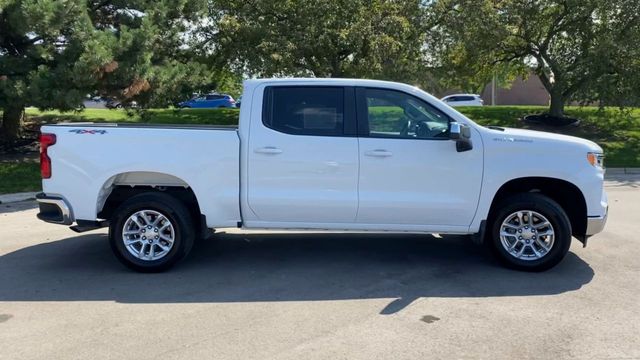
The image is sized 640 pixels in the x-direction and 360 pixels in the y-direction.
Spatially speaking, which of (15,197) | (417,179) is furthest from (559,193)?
(15,197)

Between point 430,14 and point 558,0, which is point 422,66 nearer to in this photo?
point 430,14

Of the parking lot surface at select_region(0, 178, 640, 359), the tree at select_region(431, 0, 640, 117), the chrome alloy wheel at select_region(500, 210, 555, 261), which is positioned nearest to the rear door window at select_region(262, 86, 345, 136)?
the parking lot surface at select_region(0, 178, 640, 359)

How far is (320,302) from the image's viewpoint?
5059 mm

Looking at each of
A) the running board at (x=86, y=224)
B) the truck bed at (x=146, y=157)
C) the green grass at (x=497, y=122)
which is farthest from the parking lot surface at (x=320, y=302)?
the green grass at (x=497, y=122)

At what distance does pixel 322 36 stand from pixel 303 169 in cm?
1377

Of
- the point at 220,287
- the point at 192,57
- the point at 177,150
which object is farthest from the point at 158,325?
the point at 192,57

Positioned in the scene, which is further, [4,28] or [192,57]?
[192,57]

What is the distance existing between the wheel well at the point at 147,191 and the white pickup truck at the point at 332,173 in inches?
10.1

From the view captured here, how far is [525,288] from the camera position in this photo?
17.8 ft

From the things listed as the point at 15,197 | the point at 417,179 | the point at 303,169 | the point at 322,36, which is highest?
the point at 322,36

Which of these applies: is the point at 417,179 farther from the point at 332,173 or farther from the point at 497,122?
the point at 497,122

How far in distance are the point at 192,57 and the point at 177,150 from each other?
554 inches

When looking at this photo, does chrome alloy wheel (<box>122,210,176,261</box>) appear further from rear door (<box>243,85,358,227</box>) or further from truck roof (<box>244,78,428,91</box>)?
truck roof (<box>244,78,428,91</box>)

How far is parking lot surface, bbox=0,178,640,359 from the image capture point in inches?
163
